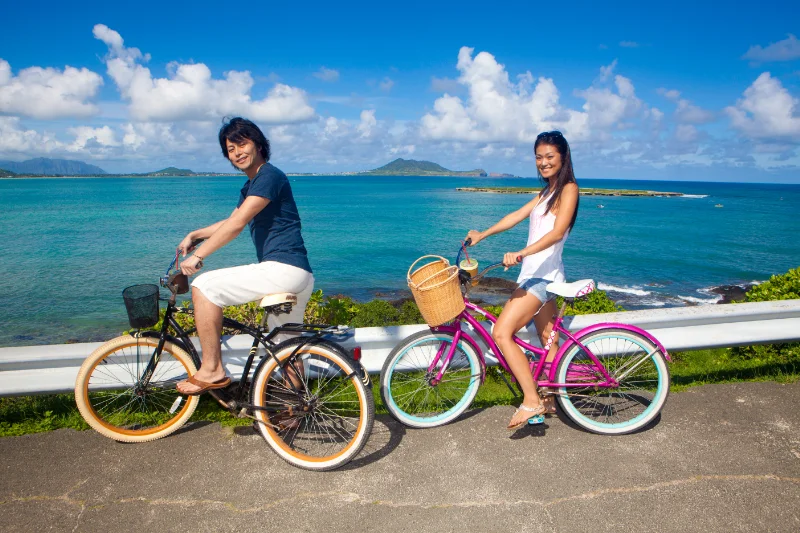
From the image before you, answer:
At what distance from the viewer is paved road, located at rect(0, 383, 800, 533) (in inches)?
121

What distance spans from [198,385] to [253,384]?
17.7 inches

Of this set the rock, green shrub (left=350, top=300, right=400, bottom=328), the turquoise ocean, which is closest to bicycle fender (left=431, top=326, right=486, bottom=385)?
green shrub (left=350, top=300, right=400, bottom=328)

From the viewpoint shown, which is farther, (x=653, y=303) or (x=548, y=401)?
(x=653, y=303)

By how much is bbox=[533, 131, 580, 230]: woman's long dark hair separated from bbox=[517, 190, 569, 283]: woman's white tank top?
8cm

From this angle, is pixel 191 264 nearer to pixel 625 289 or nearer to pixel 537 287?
pixel 537 287

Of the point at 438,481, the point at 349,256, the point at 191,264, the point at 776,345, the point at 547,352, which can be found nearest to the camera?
the point at 438,481

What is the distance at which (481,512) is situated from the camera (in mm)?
3160

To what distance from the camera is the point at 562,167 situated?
4.08 metres

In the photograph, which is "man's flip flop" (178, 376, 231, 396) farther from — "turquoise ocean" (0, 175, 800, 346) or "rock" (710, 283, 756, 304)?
"rock" (710, 283, 756, 304)

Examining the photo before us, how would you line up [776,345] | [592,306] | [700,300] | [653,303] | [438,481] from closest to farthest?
[438,481] < [776,345] < [592,306] < [653,303] < [700,300]

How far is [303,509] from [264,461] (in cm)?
69

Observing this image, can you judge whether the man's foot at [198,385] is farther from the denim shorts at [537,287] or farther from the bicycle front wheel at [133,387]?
the denim shorts at [537,287]

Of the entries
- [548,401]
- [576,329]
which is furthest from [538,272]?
[548,401]

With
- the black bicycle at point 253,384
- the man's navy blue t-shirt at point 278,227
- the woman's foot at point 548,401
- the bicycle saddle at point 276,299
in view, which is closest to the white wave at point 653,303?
the woman's foot at point 548,401
